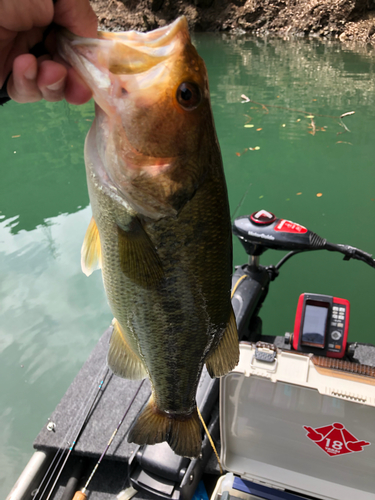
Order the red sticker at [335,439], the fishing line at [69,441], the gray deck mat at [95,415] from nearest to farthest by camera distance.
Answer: the red sticker at [335,439] → the fishing line at [69,441] → the gray deck mat at [95,415]

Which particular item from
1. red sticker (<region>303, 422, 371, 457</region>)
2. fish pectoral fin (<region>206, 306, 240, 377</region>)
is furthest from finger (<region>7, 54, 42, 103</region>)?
red sticker (<region>303, 422, 371, 457</region>)

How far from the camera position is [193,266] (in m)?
1.03

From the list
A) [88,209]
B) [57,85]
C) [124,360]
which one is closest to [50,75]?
[57,85]

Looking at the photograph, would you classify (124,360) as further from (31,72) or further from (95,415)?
(95,415)

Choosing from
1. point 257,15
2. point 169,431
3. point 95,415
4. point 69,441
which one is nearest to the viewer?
point 169,431

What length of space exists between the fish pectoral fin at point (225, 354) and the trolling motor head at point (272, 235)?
1.44 meters

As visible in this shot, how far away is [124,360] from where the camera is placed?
50.9 inches

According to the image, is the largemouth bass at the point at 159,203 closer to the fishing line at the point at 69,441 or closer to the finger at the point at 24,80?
the finger at the point at 24,80

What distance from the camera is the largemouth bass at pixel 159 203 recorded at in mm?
857

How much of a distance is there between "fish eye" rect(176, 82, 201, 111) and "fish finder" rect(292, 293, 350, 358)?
1803 millimetres

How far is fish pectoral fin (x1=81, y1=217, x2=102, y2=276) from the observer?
1.13 m

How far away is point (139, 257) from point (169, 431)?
675 millimetres

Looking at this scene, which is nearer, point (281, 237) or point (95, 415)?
point (95, 415)

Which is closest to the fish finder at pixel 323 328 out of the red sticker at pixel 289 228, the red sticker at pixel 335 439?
the red sticker at pixel 289 228
